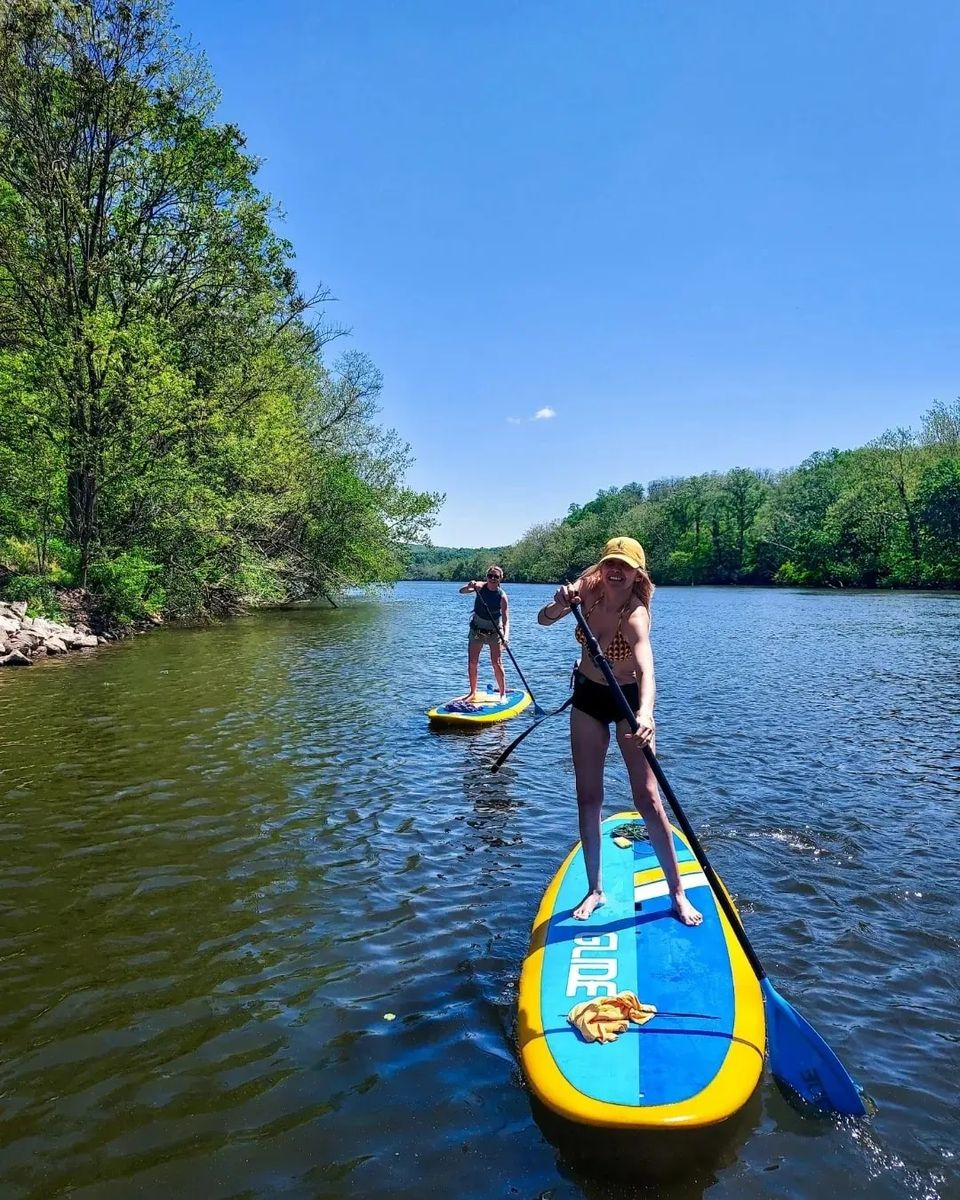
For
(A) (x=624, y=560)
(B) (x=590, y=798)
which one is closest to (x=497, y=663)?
(B) (x=590, y=798)

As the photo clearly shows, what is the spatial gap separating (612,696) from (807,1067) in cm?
220

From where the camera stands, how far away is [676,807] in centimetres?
432

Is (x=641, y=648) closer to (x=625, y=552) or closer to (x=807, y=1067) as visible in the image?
(x=625, y=552)

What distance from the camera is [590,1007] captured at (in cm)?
390

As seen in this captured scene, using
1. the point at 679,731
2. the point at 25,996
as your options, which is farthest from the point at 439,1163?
the point at 679,731

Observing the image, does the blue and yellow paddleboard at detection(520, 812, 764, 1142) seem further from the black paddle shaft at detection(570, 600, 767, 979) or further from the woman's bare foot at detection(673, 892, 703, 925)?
the black paddle shaft at detection(570, 600, 767, 979)

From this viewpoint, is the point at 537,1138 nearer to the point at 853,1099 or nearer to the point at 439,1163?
the point at 439,1163

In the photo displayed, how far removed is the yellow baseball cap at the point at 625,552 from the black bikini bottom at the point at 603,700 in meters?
0.81

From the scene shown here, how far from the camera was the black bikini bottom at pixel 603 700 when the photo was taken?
4.88 meters

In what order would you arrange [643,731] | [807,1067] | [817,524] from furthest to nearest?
1. [817,524]
2. [643,731]
3. [807,1067]

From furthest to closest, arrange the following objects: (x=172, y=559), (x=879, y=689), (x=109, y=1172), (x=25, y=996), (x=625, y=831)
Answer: (x=172, y=559) → (x=879, y=689) → (x=625, y=831) → (x=25, y=996) → (x=109, y=1172)

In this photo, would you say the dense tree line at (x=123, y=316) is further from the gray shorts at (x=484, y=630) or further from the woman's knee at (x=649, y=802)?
the woman's knee at (x=649, y=802)

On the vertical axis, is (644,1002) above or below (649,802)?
below

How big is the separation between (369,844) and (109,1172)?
3972 mm
